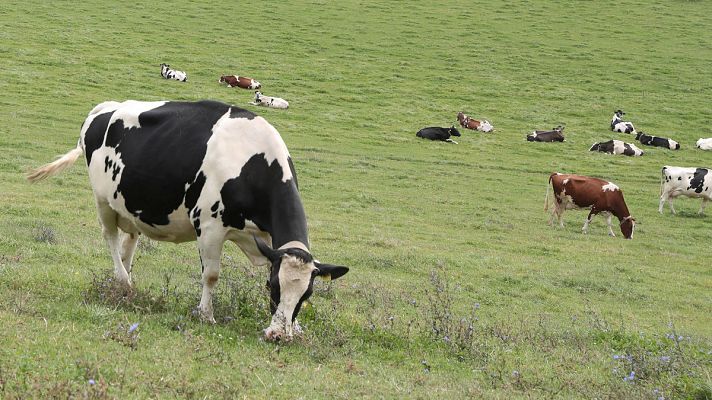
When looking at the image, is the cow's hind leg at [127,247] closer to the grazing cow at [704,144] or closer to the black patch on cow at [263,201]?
the black patch on cow at [263,201]

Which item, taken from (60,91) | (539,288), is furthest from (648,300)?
(60,91)

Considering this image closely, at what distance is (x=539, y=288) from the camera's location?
1608 centimetres

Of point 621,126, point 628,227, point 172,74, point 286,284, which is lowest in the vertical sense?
point 172,74

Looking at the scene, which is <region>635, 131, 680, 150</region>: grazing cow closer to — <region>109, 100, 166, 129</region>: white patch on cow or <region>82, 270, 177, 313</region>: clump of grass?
<region>109, 100, 166, 129</region>: white patch on cow

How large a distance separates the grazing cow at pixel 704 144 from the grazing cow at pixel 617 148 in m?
4.48

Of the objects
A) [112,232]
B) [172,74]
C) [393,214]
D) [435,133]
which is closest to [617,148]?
[435,133]

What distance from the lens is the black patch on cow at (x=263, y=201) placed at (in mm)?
8297

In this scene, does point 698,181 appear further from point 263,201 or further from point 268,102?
point 263,201

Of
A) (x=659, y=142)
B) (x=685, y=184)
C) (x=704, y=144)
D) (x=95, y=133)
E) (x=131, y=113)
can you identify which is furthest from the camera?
(x=704, y=144)

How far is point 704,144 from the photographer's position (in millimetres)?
39438

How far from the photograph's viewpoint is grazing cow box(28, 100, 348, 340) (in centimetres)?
790

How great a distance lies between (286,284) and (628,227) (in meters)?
18.6

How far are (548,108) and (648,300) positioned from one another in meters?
29.6

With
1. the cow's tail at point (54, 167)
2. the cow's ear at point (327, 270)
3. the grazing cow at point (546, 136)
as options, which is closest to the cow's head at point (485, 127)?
the grazing cow at point (546, 136)
